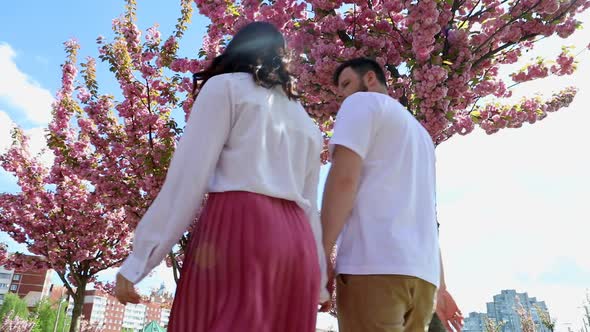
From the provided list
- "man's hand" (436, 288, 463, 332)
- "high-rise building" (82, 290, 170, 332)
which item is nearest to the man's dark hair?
"man's hand" (436, 288, 463, 332)

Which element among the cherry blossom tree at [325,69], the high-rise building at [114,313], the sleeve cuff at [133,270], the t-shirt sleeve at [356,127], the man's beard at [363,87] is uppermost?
the cherry blossom tree at [325,69]

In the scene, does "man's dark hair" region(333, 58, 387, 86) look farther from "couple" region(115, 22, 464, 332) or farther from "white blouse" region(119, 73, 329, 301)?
"white blouse" region(119, 73, 329, 301)

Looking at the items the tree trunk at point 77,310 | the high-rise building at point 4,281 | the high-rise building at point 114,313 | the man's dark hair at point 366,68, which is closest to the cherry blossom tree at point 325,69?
the tree trunk at point 77,310

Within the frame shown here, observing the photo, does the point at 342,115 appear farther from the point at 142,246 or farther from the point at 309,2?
the point at 309,2

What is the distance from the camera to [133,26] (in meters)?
8.80

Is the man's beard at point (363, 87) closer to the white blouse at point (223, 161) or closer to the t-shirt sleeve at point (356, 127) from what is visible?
the t-shirt sleeve at point (356, 127)

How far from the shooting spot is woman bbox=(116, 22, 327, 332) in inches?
53.8

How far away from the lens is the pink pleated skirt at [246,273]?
134 cm

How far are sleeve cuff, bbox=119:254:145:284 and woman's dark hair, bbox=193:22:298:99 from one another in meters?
0.74

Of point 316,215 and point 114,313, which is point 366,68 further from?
point 114,313

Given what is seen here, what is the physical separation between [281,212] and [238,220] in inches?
6.5

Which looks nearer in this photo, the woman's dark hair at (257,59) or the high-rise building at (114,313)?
the woman's dark hair at (257,59)

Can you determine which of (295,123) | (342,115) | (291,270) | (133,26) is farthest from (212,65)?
(133,26)

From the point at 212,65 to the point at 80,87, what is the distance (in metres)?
8.67
